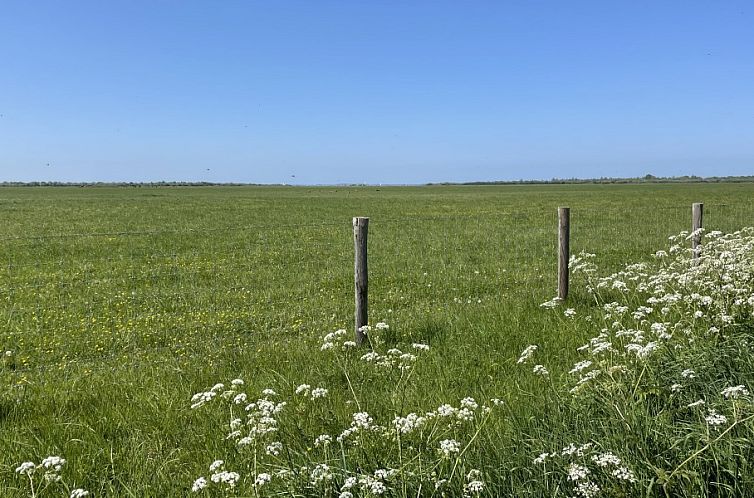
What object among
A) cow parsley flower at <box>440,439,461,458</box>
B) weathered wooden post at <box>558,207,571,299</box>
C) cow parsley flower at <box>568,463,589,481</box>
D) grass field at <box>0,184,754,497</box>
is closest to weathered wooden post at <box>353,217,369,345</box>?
grass field at <box>0,184,754,497</box>

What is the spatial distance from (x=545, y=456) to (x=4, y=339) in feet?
29.5

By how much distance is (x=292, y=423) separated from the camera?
441cm

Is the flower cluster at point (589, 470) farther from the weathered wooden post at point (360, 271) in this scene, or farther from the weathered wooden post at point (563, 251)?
the weathered wooden post at point (563, 251)

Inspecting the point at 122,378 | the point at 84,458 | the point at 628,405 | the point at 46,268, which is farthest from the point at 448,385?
the point at 46,268

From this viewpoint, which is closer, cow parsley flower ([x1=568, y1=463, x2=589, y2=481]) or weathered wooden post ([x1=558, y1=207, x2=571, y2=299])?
cow parsley flower ([x1=568, y1=463, x2=589, y2=481])

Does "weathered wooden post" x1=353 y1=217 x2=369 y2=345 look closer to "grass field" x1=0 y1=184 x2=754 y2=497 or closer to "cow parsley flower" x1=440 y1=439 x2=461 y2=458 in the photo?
"grass field" x1=0 y1=184 x2=754 y2=497

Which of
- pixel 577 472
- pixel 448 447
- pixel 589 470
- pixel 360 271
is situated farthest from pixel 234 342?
pixel 577 472

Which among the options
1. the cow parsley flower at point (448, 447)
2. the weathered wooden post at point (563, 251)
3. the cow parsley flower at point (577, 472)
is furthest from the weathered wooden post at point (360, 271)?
the cow parsley flower at point (577, 472)

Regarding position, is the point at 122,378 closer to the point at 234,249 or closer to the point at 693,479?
the point at 693,479

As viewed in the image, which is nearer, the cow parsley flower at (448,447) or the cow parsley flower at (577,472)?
the cow parsley flower at (577,472)

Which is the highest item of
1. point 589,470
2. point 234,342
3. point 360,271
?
point 360,271

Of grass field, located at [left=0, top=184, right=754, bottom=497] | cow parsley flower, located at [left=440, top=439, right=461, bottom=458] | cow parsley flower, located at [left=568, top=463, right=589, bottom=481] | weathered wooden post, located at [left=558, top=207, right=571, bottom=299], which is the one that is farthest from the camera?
weathered wooden post, located at [left=558, top=207, right=571, bottom=299]

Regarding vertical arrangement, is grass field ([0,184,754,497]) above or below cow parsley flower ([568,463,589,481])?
below

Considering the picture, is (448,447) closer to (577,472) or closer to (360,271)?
(577,472)
